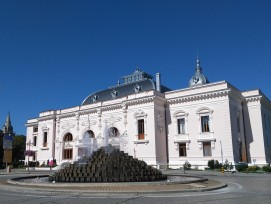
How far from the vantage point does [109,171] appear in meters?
17.6

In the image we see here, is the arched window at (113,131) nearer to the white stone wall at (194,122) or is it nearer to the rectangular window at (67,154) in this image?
the white stone wall at (194,122)

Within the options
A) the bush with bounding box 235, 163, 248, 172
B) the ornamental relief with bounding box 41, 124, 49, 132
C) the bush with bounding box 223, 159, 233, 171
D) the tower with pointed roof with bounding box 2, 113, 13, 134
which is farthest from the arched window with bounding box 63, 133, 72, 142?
the tower with pointed roof with bounding box 2, 113, 13, 134

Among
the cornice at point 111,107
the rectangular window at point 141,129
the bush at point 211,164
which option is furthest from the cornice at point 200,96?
the bush at point 211,164

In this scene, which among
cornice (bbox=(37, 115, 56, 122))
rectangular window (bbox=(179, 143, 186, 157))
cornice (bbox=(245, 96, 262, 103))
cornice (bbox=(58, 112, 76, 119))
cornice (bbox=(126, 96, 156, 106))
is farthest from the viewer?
cornice (bbox=(37, 115, 56, 122))

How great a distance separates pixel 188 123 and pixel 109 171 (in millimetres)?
21812

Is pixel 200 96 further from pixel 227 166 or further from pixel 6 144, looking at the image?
pixel 6 144

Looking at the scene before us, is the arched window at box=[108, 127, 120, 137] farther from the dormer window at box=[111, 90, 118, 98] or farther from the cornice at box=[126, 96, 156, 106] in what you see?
the dormer window at box=[111, 90, 118, 98]

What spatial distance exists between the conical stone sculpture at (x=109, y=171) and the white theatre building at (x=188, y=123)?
Result: 13.8m

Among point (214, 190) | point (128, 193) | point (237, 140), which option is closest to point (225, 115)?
point (237, 140)

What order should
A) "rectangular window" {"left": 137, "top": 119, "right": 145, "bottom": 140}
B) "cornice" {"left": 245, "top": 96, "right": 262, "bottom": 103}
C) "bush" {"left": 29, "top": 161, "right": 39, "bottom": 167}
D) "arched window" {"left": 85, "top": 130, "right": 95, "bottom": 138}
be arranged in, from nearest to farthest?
"cornice" {"left": 245, "top": 96, "right": 262, "bottom": 103} → "rectangular window" {"left": 137, "top": 119, "right": 145, "bottom": 140} → "arched window" {"left": 85, "top": 130, "right": 95, "bottom": 138} → "bush" {"left": 29, "top": 161, "right": 39, "bottom": 167}

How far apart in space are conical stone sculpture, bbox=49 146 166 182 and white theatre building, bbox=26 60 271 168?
13777mm

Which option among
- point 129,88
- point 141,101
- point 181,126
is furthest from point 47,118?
point 181,126

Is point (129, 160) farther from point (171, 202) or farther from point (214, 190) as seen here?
point (171, 202)

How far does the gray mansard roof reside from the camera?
44091 millimetres
